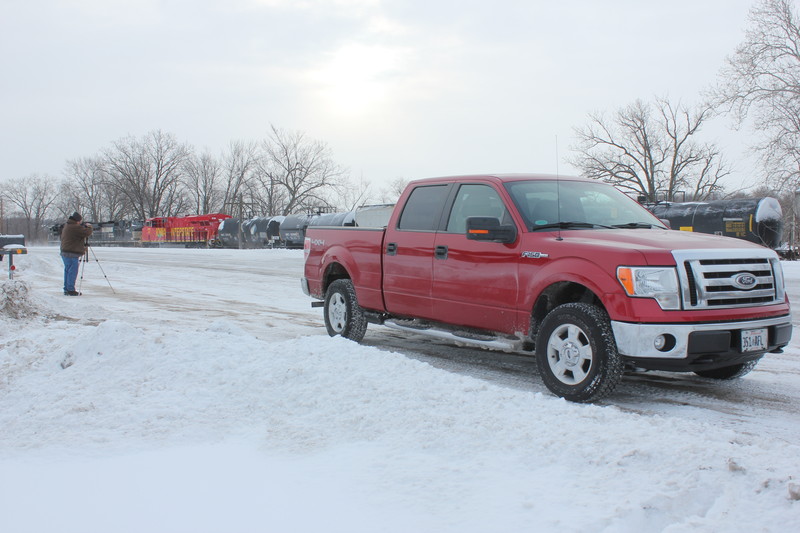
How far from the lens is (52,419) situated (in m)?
4.37

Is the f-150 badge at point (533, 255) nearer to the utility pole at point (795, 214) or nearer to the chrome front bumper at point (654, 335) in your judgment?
the chrome front bumper at point (654, 335)

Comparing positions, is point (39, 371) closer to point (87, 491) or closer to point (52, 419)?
point (52, 419)

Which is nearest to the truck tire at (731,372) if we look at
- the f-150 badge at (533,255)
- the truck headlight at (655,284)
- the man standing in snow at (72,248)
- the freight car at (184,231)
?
the truck headlight at (655,284)

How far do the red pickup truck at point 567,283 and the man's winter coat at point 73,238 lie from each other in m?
9.40

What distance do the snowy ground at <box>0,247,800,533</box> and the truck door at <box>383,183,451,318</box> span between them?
4.12 ft

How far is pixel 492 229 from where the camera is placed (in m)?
5.76

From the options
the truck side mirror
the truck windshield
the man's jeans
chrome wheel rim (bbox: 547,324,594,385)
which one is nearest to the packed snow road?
chrome wheel rim (bbox: 547,324,594,385)

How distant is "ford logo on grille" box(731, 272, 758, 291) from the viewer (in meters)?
5.00

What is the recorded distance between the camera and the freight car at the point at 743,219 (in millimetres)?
26453

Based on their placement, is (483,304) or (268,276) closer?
(483,304)

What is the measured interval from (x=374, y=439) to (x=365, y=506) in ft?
2.89

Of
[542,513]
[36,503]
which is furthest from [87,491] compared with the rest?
[542,513]

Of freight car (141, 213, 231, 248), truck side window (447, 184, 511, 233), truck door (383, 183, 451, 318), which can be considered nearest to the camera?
truck side window (447, 184, 511, 233)

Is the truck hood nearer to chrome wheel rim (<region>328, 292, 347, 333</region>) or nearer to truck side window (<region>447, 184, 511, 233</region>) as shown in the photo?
truck side window (<region>447, 184, 511, 233</region>)
